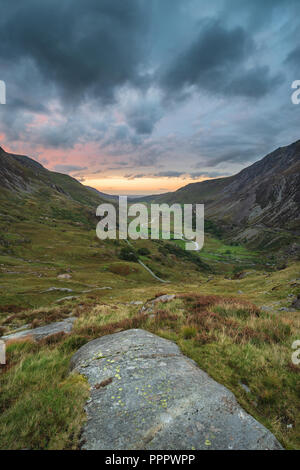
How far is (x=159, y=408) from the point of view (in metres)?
5.16

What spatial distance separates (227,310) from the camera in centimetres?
1290

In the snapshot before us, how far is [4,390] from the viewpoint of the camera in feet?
19.8

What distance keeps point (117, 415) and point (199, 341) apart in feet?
16.4

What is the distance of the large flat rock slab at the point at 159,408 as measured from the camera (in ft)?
14.1

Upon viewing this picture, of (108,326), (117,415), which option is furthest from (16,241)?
(117,415)

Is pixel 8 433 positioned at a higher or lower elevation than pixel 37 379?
higher

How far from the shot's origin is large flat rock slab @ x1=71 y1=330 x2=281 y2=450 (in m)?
4.31
